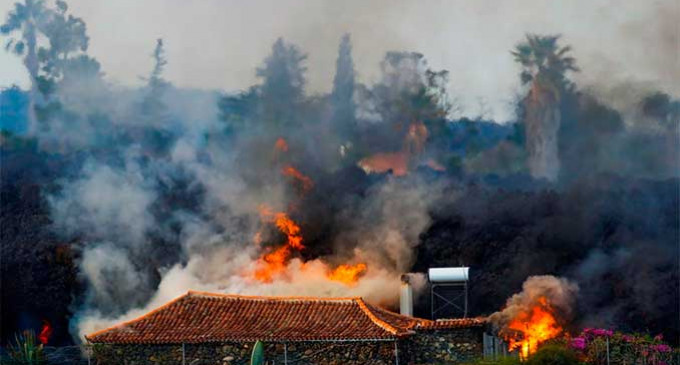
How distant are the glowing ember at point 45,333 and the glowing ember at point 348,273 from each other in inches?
485

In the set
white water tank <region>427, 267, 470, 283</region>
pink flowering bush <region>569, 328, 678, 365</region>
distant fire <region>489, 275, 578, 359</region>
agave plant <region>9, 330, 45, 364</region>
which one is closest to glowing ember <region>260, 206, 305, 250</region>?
white water tank <region>427, 267, 470, 283</region>

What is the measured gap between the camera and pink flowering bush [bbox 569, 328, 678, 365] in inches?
1585

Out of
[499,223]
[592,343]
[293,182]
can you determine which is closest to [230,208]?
[293,182]

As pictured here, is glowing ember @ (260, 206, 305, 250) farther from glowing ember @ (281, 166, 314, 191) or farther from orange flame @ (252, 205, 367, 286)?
glowing ember @ (281, 166, 314, 191)

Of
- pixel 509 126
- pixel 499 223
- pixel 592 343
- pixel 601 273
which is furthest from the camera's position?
pixel 509 126

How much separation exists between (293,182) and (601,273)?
565 inches

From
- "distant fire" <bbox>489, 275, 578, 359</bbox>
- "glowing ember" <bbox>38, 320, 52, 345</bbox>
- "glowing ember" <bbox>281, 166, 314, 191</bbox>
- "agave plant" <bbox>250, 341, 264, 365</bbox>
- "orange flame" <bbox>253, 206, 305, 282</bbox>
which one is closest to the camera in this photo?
"agave plant" <bbox>250, 341, 264, 365</bbox>

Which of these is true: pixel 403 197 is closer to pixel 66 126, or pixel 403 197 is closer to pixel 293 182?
pixel 293 182

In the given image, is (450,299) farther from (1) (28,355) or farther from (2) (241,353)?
(1) (28,355)

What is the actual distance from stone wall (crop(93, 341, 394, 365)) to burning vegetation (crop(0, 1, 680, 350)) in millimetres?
7722

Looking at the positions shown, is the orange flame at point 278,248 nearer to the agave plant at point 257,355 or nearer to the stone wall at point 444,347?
the stone wall at point 444,347

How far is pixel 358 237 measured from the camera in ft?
184

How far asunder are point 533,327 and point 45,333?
69.7ft

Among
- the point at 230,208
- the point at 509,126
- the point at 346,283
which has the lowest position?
the point at 346,283
